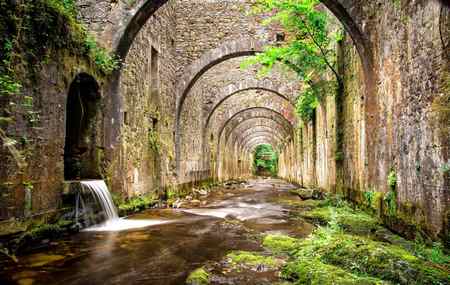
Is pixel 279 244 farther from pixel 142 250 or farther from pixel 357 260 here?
pixel 142 250

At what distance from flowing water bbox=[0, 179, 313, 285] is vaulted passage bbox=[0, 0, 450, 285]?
1.2 inches

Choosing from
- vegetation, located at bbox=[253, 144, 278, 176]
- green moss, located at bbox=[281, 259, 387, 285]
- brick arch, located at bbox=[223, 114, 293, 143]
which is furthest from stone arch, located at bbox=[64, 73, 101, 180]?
vegetation, located at bbox=[253, 144, 278, 176]

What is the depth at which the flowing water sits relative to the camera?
3444 millimetres

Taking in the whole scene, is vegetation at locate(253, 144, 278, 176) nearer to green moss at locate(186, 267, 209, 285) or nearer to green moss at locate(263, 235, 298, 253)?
green moss at locate(263, 235, 298, 253)

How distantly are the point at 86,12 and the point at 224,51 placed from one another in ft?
20.7

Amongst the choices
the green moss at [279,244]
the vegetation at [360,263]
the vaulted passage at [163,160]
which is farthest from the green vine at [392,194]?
the green moss at [279,244]

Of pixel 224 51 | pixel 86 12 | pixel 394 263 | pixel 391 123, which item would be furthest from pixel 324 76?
pixel 394 263

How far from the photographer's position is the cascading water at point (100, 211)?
583 centimetres

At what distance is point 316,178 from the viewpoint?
13.2 m

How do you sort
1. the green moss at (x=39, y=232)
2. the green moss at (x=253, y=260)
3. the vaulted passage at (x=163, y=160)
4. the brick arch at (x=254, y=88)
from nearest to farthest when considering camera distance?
the vaulted passage at (x=163, y=160) → the green moss at (x=253, y=260) → the green moss at (x=39, y=232) → the brick arch at (x=254, y=88)

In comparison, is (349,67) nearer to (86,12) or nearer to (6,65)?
(86,12)

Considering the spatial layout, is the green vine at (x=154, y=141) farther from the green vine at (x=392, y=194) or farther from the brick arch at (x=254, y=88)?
the brick arch at (x=254, y=88)

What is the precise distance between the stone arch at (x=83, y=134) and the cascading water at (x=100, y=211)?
497 millimetres

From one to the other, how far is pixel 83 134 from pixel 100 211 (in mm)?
1644
